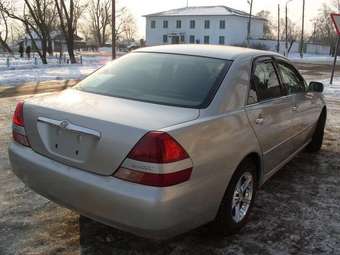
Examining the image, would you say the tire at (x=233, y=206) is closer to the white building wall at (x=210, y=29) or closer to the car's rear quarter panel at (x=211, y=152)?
the car's rear quarter panel at (x=211, y=152)

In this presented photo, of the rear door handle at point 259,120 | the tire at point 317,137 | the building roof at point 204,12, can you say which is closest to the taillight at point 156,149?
the rear door handle at point 259,120

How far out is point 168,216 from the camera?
2.95m

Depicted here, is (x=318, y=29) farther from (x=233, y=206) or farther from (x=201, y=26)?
(x=233, y=206)

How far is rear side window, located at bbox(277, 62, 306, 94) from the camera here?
4961mm

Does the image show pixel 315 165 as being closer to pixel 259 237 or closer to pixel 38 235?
pixel 259 237

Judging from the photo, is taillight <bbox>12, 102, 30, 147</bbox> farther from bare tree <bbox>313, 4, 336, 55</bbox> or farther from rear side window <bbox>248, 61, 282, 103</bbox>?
bare tree <bbox>313, 4, 336, 55</bbox>

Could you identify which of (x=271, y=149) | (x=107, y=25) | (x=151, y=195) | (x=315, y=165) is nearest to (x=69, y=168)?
(x=151, y=195)

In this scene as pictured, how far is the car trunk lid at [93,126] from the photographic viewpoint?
3.02 metres

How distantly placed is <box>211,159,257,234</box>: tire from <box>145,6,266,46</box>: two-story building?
71.6 m

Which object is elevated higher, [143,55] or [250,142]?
[143,55]

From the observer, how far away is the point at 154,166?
2.90 metres

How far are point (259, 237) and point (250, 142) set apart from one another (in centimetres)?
82

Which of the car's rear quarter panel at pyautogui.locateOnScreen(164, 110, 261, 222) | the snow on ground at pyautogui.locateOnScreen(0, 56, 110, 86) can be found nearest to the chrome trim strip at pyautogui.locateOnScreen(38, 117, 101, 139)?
the car's rear quarter panel at pyautogui.locateOnScreen(164, 110, 261, 222)

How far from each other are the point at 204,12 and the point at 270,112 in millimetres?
77730
